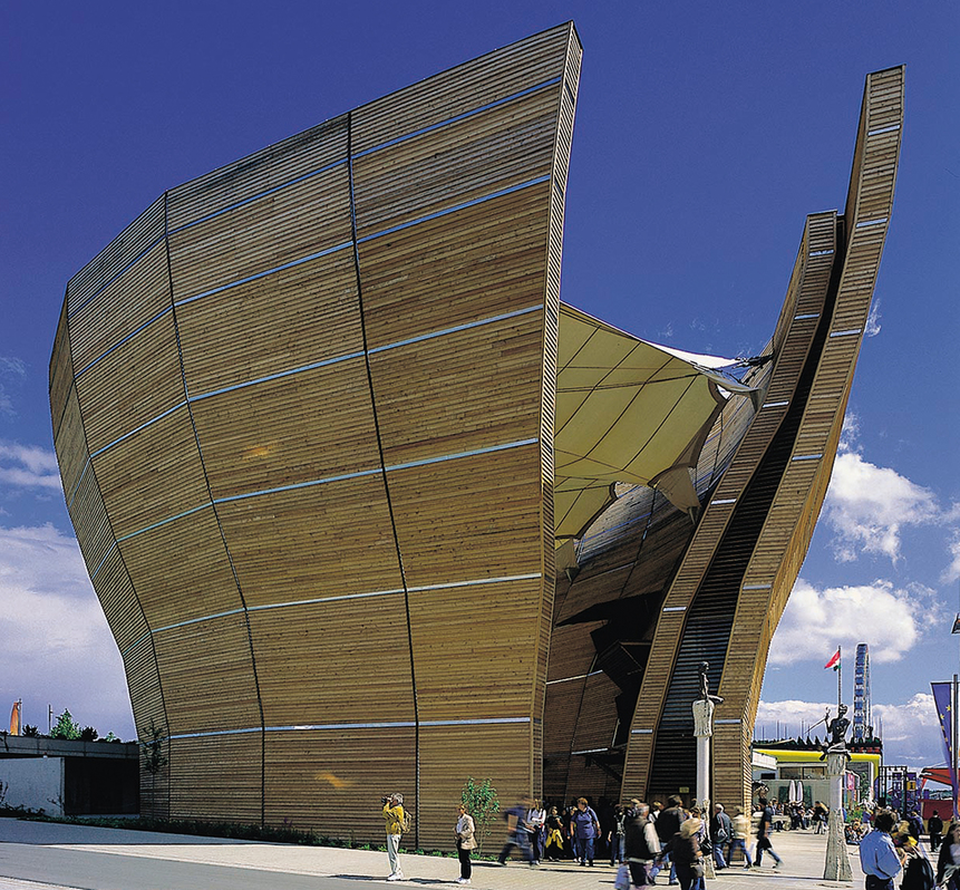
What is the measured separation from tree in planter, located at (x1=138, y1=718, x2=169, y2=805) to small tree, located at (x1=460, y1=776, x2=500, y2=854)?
393 inches

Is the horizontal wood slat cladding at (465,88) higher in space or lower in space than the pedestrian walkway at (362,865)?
higher

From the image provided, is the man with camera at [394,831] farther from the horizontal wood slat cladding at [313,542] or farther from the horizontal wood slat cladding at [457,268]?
the horizontal wood slat cladding at [457,268]

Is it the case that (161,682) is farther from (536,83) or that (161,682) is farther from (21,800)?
(536,83)

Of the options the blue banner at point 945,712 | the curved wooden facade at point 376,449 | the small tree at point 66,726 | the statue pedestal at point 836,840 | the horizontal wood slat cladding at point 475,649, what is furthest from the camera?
the small tree at point 66,726

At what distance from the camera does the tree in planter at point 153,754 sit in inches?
993

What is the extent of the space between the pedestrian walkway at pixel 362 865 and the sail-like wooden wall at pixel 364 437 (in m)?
1.71

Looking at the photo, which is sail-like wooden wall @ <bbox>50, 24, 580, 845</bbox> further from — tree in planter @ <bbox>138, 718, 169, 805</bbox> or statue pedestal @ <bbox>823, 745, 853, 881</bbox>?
statue pedestal @ <bbox>823, 745, 853, 881</bbox>

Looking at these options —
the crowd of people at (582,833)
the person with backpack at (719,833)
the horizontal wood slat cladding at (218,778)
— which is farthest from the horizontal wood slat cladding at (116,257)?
the person with backpack at (719,833)

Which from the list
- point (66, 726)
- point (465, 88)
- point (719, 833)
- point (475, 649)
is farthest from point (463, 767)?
point (66, 726)

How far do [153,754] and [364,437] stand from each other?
442 inches

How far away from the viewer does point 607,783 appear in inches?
1168

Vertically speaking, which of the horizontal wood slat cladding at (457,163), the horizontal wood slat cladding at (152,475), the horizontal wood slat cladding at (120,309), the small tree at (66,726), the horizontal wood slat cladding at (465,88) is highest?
the horizontal wood slat cladding at (465,88)

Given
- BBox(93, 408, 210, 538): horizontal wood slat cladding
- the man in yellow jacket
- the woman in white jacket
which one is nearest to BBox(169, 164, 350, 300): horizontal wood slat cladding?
BBox(93, 408, 210, 538): horizontal wood slat cladding

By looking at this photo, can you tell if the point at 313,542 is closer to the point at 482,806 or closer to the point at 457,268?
the point at 482,806
